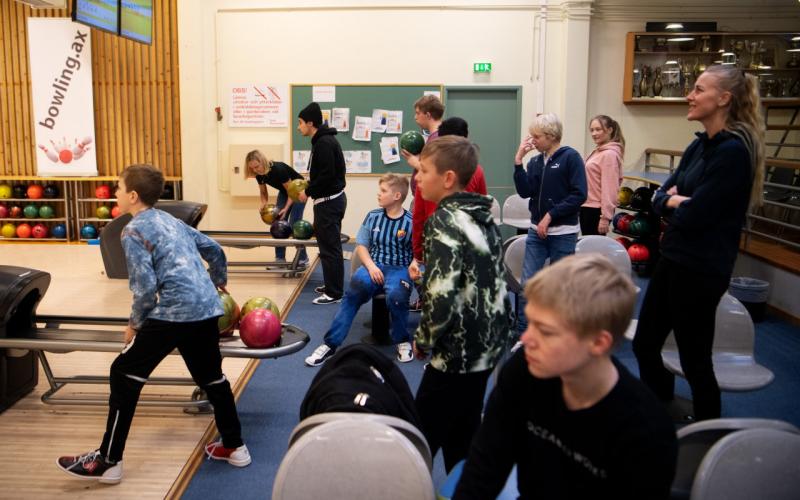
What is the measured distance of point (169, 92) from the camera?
10.0 metres

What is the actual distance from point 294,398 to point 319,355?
615 millimetres

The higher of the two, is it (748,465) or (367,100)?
(367,100)

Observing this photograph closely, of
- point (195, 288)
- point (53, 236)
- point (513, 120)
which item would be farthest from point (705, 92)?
point (53, 236)

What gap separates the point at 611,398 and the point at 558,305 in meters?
0.24

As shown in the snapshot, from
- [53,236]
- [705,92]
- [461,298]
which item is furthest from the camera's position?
[53,236]

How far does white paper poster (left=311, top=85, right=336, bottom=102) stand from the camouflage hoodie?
24.8ft

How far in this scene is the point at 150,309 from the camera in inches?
116

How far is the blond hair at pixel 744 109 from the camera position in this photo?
9.14ft

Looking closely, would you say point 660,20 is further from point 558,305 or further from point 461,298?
point 558,305

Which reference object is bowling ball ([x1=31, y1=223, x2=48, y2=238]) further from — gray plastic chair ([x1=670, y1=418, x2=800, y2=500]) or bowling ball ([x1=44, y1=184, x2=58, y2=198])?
gray plastic chair ([x1=670, y1=418, x2=800, y2=500])

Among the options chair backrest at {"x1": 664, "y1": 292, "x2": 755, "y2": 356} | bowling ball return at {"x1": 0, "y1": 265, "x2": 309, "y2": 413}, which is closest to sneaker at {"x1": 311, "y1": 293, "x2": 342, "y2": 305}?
bowling ball return at {"x1": 0, "y1": 265, "x2": 309, "y2": 413}

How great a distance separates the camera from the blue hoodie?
14.6 feet

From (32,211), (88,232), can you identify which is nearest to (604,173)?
(88,232)

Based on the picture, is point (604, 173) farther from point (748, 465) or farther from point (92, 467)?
point (92, 467)
